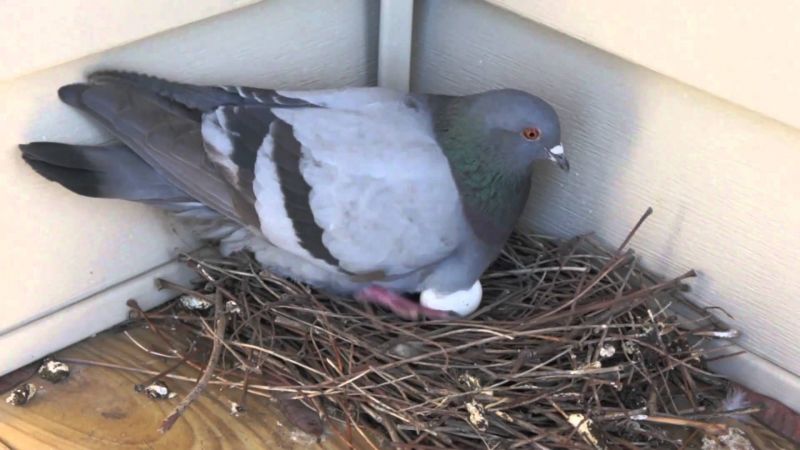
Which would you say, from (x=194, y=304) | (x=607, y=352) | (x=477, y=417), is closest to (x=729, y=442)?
(x=607, y=352)

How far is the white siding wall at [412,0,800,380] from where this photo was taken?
1.51 metres

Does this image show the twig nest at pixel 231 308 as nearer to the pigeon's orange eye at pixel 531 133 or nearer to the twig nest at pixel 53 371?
the twig nest at pixel 53 371

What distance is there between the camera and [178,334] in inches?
68.9

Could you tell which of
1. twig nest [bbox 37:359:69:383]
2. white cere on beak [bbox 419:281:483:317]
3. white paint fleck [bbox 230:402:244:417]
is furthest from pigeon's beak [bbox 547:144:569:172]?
twig nest [bbox 37:359:69:383]

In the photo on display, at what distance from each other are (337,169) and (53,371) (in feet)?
2.06

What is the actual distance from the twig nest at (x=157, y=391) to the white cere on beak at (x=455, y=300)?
0.48 metres

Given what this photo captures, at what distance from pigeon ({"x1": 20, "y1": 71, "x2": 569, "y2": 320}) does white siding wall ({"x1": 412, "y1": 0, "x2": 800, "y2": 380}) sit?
0.15 m

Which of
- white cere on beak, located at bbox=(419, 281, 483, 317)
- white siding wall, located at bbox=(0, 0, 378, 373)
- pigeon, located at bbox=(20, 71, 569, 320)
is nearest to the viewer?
white siding wall, located at bbox=(0, 0, 378, 373)

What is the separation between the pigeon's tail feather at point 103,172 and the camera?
4.86 feet

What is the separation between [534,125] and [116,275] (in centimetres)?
82

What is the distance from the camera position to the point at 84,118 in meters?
1.55

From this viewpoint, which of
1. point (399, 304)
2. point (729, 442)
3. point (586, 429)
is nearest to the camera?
point (586, 429)

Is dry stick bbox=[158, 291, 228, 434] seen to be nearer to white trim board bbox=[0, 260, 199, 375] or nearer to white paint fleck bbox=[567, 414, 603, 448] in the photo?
white trim board bbox=[0, 260, 199, 375]

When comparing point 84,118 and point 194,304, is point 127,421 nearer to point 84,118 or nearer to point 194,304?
point 194,304
